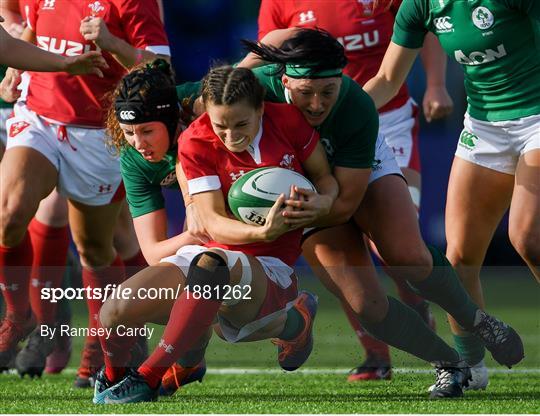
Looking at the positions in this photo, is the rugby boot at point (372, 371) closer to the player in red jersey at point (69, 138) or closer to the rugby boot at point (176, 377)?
the rugby boot at point (176, 377)

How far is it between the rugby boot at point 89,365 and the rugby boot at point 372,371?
4.42ft

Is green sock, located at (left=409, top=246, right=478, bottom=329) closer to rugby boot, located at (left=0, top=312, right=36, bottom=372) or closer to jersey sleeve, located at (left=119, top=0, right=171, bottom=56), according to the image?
jersey sleeve, located at (left=119, top=0, right=171, bottom=56)

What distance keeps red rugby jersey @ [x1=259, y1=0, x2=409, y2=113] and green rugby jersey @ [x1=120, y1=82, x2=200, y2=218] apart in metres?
1.32

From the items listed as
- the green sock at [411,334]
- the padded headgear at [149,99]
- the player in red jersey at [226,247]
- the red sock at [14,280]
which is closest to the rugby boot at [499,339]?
the green sock at [411,334]

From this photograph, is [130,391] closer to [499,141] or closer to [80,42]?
[499,141]

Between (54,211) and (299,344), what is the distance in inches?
81.3

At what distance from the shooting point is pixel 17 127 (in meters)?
6.77

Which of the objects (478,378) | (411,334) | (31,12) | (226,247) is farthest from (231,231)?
(31,12)

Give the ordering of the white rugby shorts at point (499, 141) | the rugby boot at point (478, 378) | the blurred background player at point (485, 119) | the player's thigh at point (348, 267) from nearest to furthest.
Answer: the blurred background player at point (485, 119) < the white rugby shorts at point (499, 141) < the player's thigh at point (348, 267) < the rugby boot at point (478, 378)

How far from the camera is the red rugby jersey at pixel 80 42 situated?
6.74 metres

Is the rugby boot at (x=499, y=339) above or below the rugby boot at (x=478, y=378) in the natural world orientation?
above

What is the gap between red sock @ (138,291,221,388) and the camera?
5.21 meters

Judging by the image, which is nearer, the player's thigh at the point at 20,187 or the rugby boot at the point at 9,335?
the player's thigh at the point at 20,187

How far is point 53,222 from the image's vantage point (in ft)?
23.9
